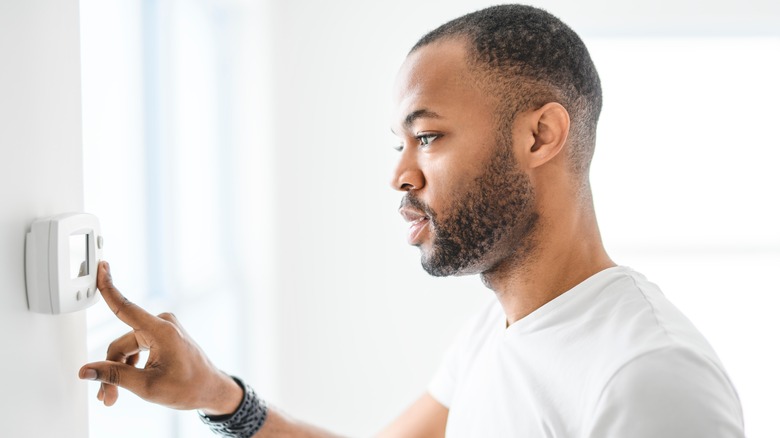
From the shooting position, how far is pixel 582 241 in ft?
3.30

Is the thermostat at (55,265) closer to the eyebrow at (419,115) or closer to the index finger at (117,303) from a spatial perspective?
the index finger at (117,303)

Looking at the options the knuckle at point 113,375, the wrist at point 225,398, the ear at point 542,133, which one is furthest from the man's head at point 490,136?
the knuckle at point 113,375

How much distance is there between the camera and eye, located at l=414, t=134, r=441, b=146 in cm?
100

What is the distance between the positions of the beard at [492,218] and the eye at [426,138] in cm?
9

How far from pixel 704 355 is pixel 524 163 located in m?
0.37

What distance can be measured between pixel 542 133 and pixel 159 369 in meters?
0.63

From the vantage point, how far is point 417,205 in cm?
103

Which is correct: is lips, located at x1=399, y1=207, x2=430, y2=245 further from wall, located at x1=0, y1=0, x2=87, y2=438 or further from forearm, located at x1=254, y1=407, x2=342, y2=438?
wall, located at x1=0, y1=0, x2=87, y2=438

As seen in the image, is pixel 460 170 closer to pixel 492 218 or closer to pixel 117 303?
pixel 492 218

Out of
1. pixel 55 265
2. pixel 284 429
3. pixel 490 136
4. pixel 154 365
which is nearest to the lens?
pixel 55 265

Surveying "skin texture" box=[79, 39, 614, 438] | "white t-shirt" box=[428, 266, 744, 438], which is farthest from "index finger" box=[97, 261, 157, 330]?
"white t-shirt" box=[428, 266, 744, 438]

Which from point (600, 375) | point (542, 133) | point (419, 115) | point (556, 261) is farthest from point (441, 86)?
point (600, 375)

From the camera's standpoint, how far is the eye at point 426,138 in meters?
1.00

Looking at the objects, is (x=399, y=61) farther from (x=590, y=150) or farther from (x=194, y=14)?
(x=590, y=150)
